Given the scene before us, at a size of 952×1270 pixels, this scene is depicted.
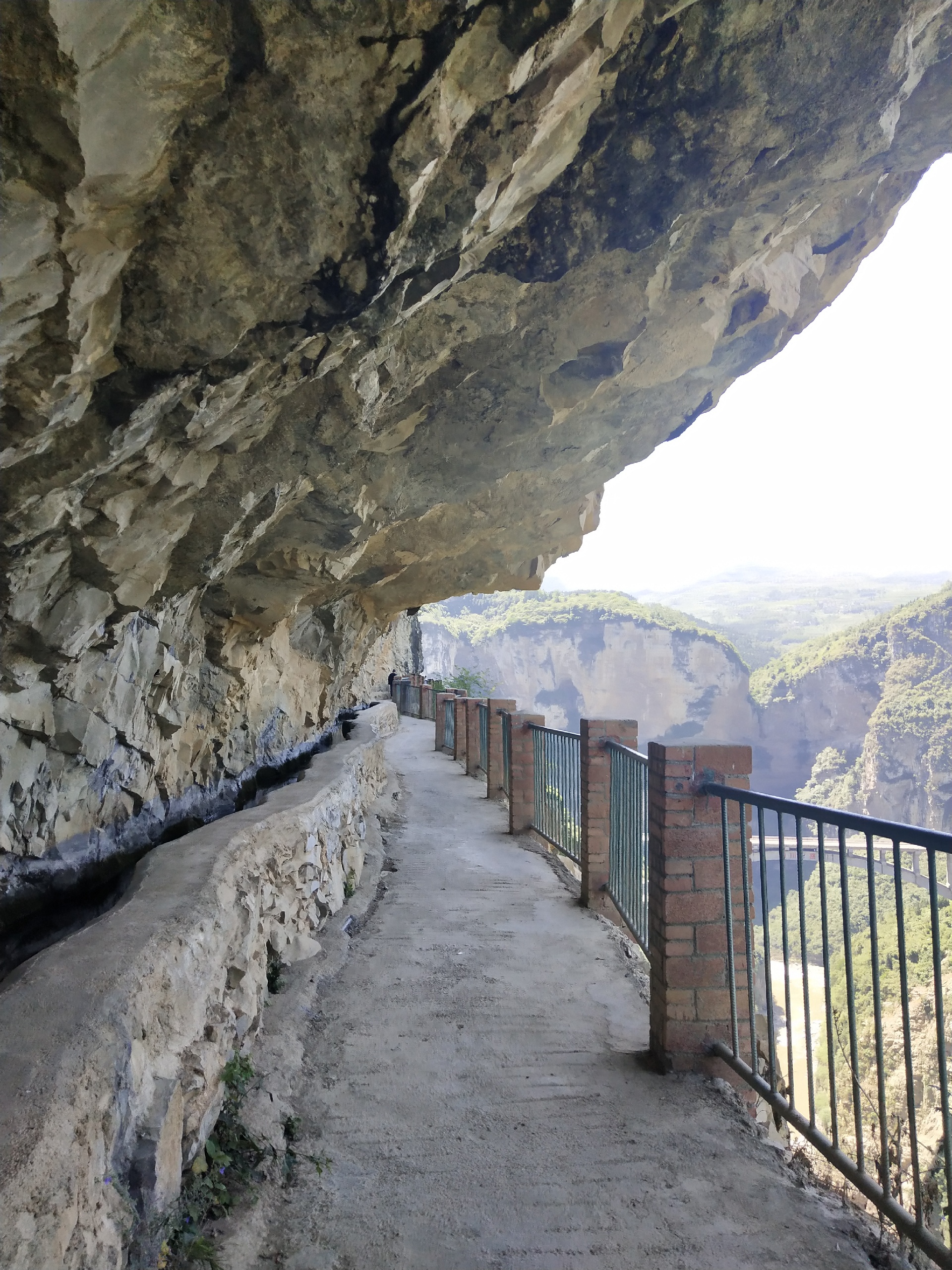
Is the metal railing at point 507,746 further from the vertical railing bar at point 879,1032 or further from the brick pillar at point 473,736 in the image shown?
the vertical railing bar at point 879,1032

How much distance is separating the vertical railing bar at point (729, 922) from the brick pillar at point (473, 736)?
8862mm

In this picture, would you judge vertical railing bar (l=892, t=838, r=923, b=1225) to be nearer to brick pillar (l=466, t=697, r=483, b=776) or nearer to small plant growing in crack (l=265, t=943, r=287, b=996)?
small plant growing in crack (l=265, t=943, r=287, b=996)

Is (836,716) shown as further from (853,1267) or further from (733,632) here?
(853,1267)

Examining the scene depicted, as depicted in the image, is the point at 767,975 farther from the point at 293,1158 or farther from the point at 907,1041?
the point at 293,1158

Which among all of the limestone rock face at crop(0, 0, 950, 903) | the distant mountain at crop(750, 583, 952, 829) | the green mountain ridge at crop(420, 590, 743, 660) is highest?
the green mountain ridge at crop(420, 590, 743, 660)

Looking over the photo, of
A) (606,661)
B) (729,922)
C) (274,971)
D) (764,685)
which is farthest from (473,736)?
(764,685)

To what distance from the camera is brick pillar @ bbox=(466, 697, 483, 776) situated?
12.2 meters

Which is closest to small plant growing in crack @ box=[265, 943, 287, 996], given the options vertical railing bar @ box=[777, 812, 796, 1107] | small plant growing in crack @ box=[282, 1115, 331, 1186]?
small plant growing in crack @ box=[282, 1115, 331, 1186]

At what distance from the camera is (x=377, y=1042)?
354 cm

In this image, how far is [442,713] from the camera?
16.6m

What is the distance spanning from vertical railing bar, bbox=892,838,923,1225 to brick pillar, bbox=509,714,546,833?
566cm

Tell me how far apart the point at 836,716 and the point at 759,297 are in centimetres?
6563

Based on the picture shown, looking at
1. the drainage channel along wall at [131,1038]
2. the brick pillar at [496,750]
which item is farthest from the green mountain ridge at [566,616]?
the drainage channel along wall at [131,1038]

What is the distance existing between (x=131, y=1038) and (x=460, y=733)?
12.1 meters
